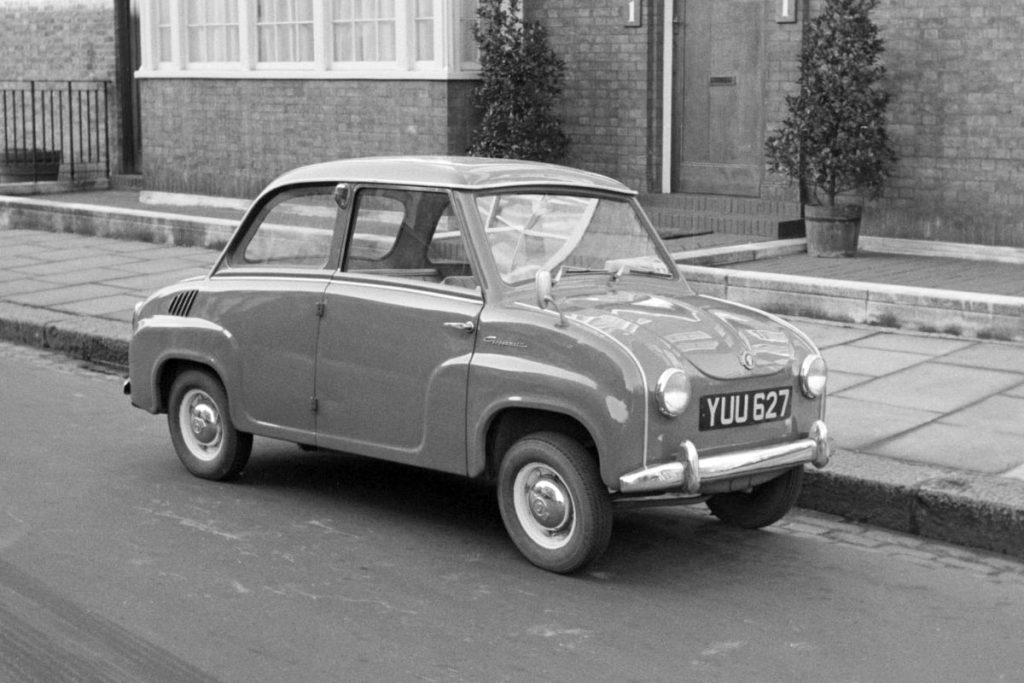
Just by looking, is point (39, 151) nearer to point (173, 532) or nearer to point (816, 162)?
point (816, 162)

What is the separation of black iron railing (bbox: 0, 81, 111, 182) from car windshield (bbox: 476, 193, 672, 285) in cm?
1534

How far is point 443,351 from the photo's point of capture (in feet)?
19.6

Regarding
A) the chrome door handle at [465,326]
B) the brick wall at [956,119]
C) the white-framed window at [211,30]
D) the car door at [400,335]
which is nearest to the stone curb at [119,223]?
the white-framed window at [211,30]

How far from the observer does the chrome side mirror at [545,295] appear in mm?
5673

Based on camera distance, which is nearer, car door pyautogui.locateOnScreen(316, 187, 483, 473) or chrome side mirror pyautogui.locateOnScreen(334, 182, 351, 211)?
car door pyautogui.locateOnScreen(316, 187, 483, 473)

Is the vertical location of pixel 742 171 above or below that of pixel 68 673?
above

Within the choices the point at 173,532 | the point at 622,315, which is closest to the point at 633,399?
the point at 622,315

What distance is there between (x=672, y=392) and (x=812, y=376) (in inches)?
30.5

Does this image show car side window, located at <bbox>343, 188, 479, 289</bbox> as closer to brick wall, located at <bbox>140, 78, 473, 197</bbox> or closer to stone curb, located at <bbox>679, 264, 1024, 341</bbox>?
stone curb, located at <bbox>679, 264, 1024, 341</bbox>

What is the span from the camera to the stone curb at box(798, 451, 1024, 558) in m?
6.05

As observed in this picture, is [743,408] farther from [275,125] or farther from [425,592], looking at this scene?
[275,125]

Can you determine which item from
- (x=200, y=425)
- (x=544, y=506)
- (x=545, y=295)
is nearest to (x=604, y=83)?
(x=200, y=425)

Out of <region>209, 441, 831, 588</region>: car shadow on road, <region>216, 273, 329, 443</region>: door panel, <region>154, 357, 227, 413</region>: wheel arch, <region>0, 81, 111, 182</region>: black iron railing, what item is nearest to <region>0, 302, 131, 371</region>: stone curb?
<region>209, 441, 831, 588</region>: car shadow on road

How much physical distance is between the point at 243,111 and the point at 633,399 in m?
13.0
